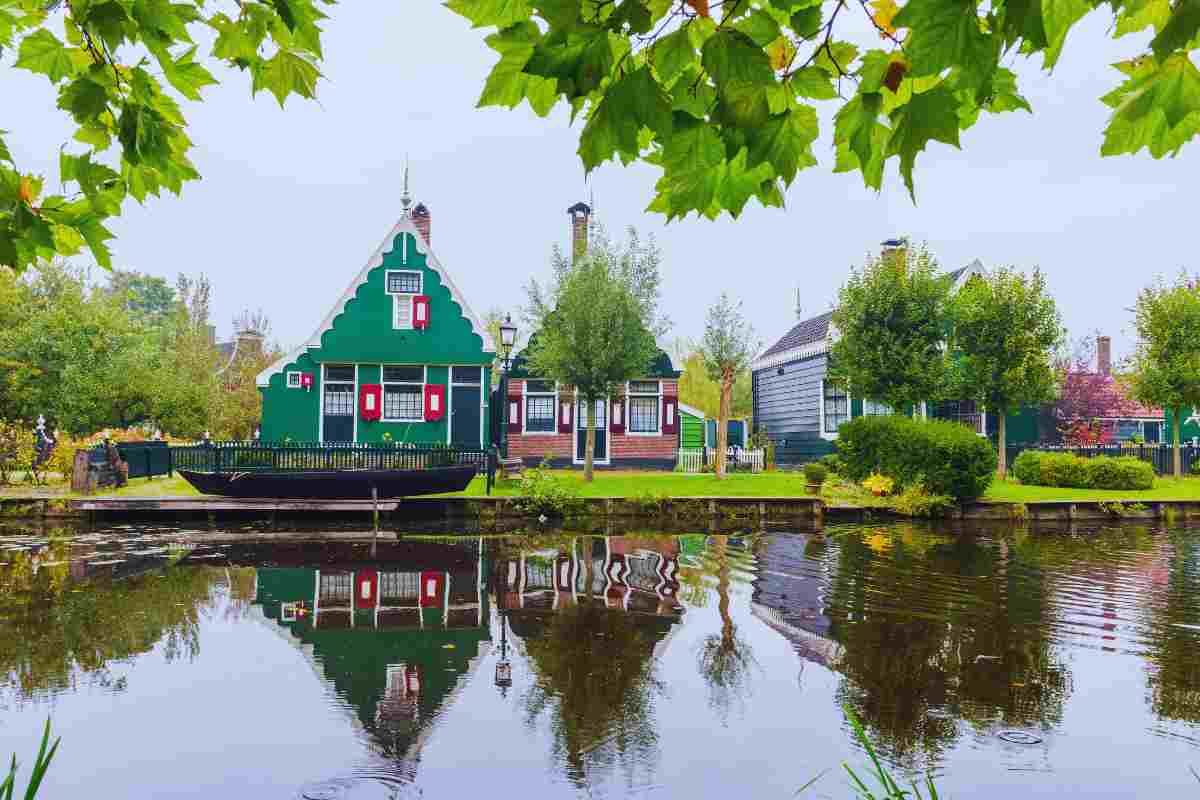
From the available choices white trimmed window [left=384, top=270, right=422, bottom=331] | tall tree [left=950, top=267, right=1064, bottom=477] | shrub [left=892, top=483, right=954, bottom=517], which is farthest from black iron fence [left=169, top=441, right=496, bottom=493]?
tall tree [left=950, top=267, right=1064, bottom=477]

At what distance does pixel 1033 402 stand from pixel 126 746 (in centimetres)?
2406

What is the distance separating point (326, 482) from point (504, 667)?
12.4 m

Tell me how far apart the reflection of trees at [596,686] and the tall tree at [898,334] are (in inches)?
614

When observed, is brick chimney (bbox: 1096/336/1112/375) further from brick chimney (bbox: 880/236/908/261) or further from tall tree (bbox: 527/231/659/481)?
tall tree (bbox: 527/231/659/481)

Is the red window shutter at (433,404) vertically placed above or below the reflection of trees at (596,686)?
above

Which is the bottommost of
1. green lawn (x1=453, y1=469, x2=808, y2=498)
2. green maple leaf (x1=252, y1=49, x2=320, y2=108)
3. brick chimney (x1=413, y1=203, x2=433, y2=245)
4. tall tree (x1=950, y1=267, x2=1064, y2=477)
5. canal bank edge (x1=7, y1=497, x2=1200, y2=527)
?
canal bank edge (x1=7, y1=497, x2=1200, y2=527)

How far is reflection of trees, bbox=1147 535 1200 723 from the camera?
5.63 m

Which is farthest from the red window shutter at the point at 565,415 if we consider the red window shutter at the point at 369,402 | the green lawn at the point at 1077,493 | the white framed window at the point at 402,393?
the green lawn at the point at 1077,493

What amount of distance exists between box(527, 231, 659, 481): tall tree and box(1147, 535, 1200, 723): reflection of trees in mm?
13781

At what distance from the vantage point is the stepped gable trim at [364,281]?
85.8ft

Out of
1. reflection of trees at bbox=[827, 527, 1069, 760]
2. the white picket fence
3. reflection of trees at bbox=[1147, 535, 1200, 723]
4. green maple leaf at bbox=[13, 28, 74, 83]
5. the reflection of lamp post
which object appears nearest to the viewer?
green maple leaf at bbox=[13, 28, 74, 83]

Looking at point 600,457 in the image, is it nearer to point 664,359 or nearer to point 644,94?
point 664,359

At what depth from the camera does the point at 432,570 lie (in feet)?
36.3

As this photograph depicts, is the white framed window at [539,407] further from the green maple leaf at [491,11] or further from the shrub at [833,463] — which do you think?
the green maple leaf at [491,11]
